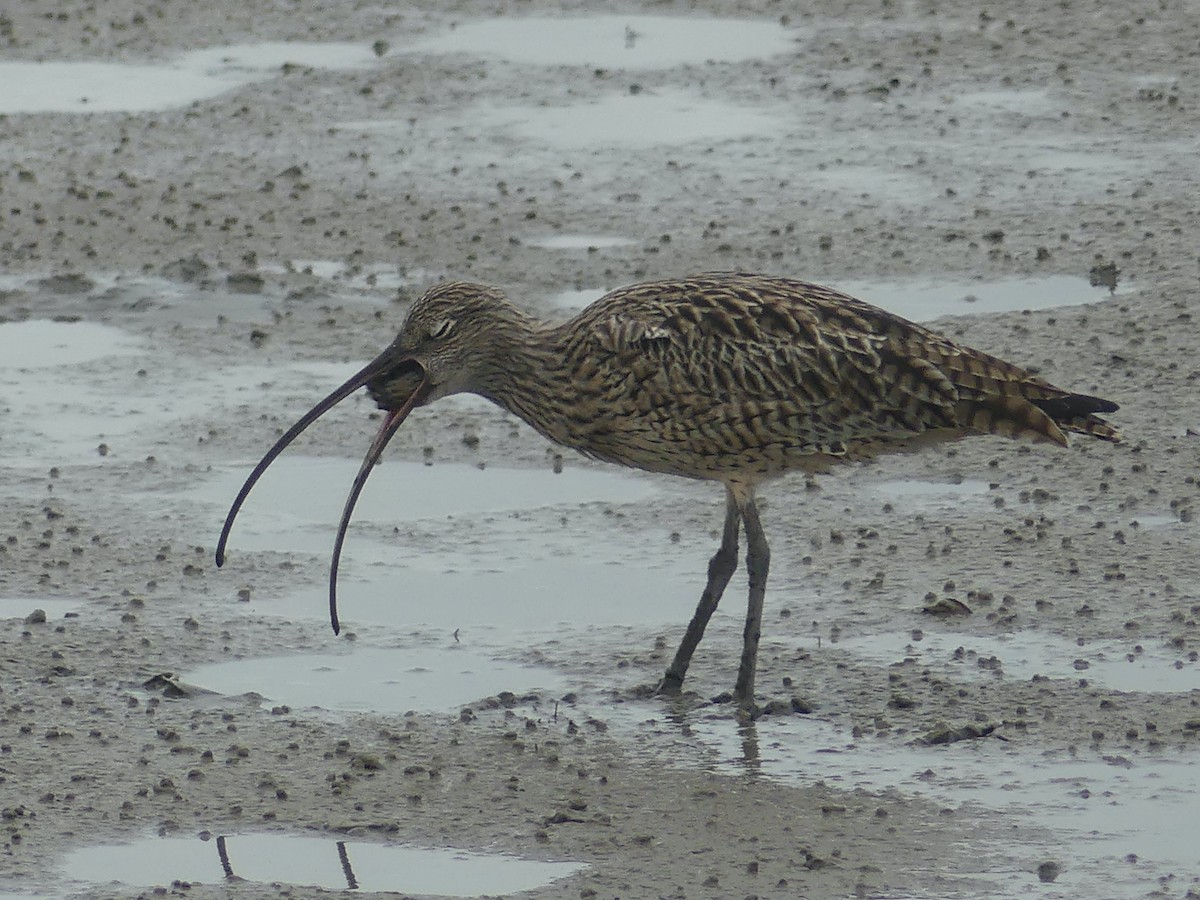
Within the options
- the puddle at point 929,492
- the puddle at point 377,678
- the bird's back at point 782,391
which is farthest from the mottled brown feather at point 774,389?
the puddle at point 929,492

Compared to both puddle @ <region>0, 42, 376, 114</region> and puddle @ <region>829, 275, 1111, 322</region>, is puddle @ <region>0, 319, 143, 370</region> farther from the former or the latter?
puddle @ <region>0, 42, 376, 114</region>

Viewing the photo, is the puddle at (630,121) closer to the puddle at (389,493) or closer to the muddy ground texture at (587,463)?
the muddy ground texture at (587,463)

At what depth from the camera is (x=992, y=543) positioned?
8.69 meters

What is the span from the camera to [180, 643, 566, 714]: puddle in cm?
755

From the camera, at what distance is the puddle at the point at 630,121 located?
13.9 meters

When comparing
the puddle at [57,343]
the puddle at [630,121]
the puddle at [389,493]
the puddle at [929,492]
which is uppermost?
the puddle at [630,121]

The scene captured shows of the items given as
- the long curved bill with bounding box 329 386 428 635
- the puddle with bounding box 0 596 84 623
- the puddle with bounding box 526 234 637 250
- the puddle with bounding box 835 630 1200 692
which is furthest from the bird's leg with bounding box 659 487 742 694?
the puddle with bounding box 526 234 637 250

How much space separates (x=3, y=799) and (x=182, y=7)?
1081 cm

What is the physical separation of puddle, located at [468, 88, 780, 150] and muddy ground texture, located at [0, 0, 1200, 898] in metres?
0.19

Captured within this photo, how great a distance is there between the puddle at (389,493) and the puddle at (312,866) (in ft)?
8.51

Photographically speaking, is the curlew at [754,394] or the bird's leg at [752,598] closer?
the bird's leg at [752,598]

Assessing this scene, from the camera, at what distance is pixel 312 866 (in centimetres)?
633

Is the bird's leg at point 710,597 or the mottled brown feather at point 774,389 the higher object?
the mottled brown feather at point 774,389

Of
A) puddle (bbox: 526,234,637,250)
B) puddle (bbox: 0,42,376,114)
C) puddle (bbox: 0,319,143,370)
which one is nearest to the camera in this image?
puddle (bbox: 0,319,143,370)
